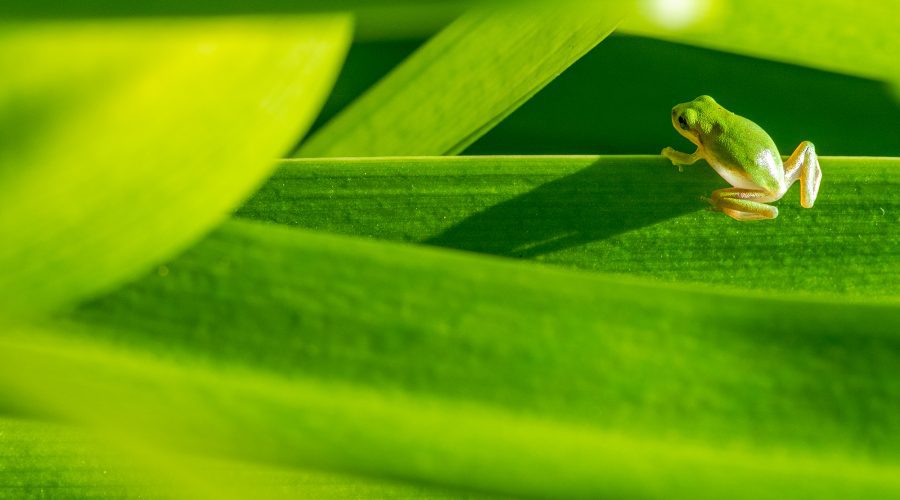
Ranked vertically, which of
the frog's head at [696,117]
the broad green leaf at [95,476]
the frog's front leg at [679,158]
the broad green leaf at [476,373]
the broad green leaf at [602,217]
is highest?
the frog's head at [696,117]

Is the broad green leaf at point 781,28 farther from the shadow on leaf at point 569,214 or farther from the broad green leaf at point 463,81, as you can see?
the shadow on leaf at point 569,214

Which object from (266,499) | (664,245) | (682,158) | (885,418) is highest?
(682,158)

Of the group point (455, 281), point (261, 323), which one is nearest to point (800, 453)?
point (455, 281)

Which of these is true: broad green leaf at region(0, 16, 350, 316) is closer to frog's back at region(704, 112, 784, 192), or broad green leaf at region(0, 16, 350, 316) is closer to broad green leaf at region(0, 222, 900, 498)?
broad green leaf at region(0, 222, 900, 498)

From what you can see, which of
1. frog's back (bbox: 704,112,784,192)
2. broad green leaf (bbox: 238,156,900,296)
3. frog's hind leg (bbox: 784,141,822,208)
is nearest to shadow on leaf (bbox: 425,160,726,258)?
broad green leaf (bbox: 238,156,900,296)

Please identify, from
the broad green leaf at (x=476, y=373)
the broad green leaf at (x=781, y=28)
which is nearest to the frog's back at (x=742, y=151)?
the broad green leaf at (x=781, y=28)

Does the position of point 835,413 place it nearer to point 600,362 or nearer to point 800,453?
point 800,453
